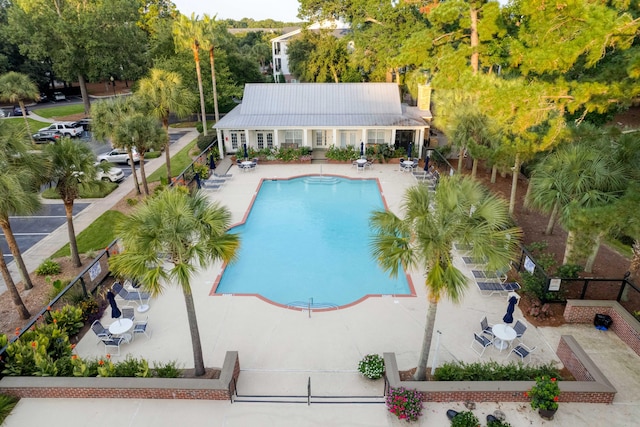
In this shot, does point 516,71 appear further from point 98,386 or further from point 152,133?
point 98,386

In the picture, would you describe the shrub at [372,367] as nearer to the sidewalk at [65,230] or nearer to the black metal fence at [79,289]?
the black metal fence at [79,289]

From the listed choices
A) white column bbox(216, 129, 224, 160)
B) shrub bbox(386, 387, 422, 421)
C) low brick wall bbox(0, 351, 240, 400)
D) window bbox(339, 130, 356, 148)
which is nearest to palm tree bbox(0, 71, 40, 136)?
white column bbox(216, 129, 224, 160)

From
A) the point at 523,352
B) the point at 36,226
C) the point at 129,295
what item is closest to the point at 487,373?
the point at 523,352

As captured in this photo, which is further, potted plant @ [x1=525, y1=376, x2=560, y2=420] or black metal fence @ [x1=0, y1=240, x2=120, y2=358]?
black metal fence @ [x1=0, y1=240, x2=120, y2=358]

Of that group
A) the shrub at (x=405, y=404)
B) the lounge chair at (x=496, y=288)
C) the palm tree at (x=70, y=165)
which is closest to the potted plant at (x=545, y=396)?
the shrub at (x=405, y=404)

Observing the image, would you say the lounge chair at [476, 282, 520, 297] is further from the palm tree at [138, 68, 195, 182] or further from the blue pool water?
the palm tree at [138, 68, 195, 182]

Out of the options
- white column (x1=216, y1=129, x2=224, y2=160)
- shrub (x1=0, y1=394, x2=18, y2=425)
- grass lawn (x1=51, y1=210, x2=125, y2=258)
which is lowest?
shrub (x1=0, y1=394, x2=18, y2=425)

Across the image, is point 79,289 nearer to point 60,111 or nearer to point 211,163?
point 211,163
